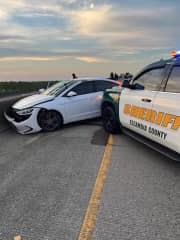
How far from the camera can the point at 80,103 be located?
977 cm

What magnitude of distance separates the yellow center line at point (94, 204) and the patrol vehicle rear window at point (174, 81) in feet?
5.68

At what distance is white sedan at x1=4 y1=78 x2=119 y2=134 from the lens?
9.10m

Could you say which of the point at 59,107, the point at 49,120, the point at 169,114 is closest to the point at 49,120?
Result: the point at 49,120

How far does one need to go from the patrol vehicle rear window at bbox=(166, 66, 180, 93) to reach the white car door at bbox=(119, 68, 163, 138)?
32 centimetres

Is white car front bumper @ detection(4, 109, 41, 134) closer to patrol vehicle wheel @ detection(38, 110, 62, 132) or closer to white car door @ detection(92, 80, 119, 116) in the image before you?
patrol vehicle wheel @ detection(38, 110, 62, 132)

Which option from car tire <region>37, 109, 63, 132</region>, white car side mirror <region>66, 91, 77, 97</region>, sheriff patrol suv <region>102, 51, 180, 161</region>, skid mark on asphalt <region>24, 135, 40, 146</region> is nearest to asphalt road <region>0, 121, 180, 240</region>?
skid mark on asphalt <region>24, 135, 40, 146</region>

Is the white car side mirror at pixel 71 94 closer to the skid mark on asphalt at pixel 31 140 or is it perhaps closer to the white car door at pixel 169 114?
the skid mark on asphalt at pixel 31 140

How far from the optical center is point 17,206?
13.4ft

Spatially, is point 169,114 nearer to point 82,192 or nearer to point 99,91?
point 82,192

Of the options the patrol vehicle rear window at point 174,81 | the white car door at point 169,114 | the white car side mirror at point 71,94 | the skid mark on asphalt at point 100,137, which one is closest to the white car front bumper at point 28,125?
the white car side mirror at point 71,94

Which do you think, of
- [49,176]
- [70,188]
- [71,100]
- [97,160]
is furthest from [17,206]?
[71,100]

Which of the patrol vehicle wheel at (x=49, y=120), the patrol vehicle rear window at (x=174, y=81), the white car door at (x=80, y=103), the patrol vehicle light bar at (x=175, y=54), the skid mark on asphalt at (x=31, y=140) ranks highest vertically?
the patrol vehicle light bar at (x=175, y=54)

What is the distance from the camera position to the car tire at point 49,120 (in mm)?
9243

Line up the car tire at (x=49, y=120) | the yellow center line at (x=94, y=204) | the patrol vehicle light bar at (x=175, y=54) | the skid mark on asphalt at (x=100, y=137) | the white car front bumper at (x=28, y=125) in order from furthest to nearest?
the car tire at (x=49, y=120) → the white car front bumper at (x=28, y=125) → the skid mark on asphalt at (x=100, y=137) → the patrol vehicle light bar at (x=175, y=54) → the yellow center line at (x=94, y=204)
